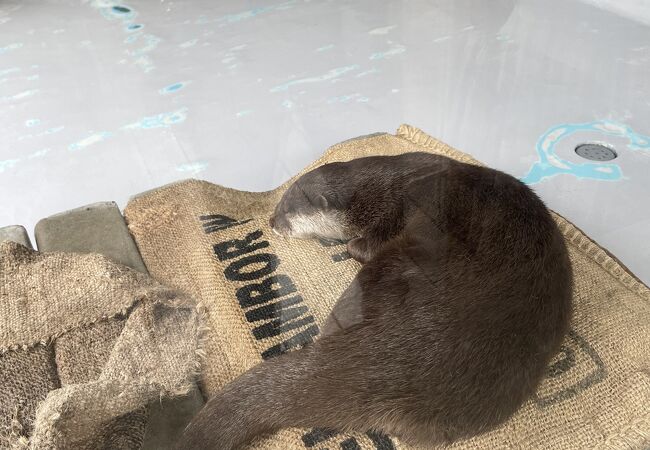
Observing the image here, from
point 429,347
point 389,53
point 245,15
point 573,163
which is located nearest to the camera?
point 429,347

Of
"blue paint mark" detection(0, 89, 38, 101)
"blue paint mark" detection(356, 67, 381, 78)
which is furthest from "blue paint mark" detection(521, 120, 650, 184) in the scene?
"blue paint mark" detection(0, 89, 38, 101)

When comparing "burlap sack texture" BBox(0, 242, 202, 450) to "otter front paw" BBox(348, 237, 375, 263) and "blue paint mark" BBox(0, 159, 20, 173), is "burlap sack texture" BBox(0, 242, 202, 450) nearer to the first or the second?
"otter front paw" BBox(348, 237, 375, 263)

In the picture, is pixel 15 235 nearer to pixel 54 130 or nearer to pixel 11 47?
pixel 54 130

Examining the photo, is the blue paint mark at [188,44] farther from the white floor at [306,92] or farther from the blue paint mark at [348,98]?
the blue paint mark at [348,98]

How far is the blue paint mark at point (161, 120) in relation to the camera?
2.48 metres

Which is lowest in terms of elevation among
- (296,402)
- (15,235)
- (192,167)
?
(192,167)

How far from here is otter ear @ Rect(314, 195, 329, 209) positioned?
1710 mm

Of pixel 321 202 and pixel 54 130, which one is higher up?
pixel 321 202

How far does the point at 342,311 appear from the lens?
1.23m

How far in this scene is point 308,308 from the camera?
1.41m

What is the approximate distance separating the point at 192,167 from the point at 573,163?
4.47 ft

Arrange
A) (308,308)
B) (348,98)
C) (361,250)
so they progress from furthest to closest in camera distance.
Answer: (348,98)
(361,250)
(308,308)

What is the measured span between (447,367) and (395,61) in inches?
84.2

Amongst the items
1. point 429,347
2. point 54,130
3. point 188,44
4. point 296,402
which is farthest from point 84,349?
point 188,44
